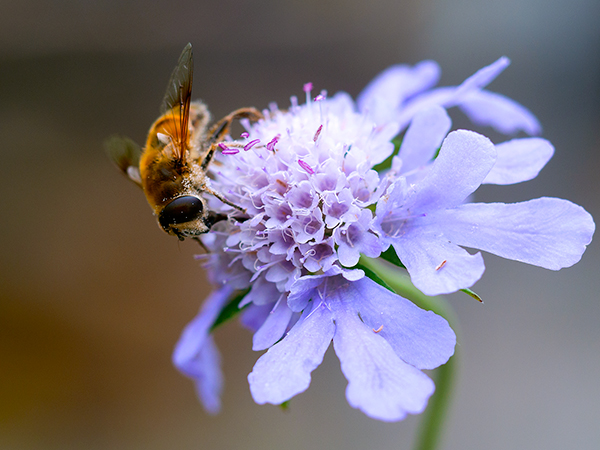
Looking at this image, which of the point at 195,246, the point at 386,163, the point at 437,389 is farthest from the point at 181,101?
the point at 195,246

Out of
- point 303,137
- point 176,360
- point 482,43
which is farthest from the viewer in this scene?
point 482,43

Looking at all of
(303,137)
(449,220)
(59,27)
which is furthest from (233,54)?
(449,220)

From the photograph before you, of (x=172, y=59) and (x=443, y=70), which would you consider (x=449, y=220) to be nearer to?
(x=443, y=70)

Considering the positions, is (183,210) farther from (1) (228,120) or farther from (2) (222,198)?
(1) (228,120)

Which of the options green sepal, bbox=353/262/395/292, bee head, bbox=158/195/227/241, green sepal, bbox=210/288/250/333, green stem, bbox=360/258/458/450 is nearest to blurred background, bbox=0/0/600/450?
green stem, bbox=360/258/458/450

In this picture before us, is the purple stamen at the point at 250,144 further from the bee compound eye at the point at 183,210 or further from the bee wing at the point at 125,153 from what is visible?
the bee wing at the point at 125,153

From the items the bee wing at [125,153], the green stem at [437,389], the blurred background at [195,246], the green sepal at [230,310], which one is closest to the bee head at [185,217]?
the green sepal at [230,310]
